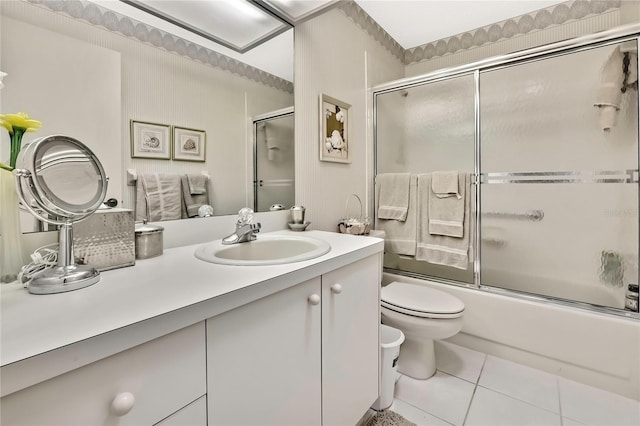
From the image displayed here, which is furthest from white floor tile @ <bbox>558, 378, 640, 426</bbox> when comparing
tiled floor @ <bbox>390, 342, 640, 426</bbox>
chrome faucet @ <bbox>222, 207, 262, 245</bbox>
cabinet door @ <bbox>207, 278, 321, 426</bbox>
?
chrome faucet @ <bbox>222, 207, 262, 245</bbox>

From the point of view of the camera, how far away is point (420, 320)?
4.66ft

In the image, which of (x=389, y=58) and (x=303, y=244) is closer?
(x=303, y=244)

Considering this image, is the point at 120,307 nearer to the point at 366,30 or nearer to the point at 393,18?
the point at 366,30

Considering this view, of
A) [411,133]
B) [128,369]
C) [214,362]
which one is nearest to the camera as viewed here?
[128,369]

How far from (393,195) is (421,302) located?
84cm

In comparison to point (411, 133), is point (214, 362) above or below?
below

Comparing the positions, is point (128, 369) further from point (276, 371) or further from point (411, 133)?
point (411, 133)

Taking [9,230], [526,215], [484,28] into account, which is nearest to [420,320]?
[526,215]

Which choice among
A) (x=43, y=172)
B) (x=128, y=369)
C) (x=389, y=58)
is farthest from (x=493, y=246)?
(x=43, y=172)

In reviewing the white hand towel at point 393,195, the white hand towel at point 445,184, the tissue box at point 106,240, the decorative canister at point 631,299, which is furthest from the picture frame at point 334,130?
the decorative canister at point 631,299

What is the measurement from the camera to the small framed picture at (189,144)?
1036 millimetres

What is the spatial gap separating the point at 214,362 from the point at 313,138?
1.32m

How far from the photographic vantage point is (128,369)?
18.4 inches

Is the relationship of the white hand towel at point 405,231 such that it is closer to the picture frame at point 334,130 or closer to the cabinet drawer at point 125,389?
the picture frame at point 334,130
